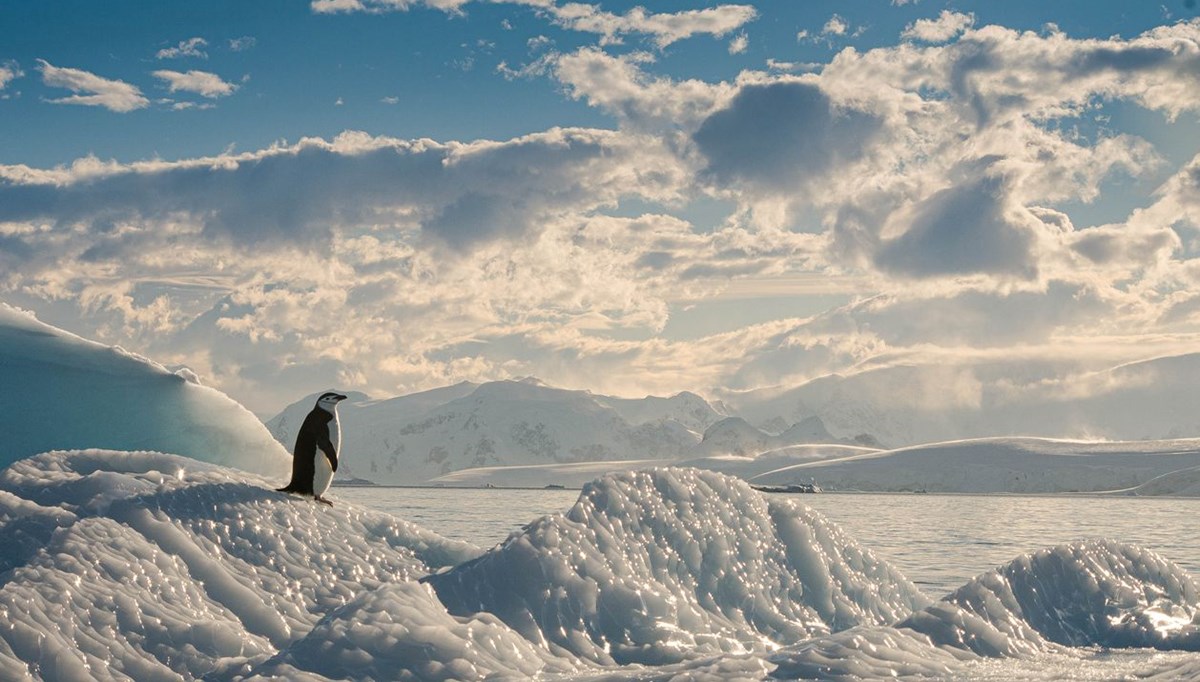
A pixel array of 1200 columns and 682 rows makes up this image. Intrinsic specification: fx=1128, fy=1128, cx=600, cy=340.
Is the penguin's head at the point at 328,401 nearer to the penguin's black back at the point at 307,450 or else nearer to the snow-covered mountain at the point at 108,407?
the penguin's black back at the point at 307,450

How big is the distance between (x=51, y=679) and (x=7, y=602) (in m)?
0.80

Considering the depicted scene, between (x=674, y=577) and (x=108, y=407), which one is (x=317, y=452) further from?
(x=108, y=407)

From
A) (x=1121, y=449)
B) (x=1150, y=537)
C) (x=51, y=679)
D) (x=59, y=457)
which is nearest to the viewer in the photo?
(x=51, y=679)

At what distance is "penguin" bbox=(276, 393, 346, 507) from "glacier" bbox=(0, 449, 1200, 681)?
520 millimetres

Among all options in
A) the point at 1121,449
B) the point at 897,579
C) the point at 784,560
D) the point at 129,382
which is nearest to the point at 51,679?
the point at 784,560

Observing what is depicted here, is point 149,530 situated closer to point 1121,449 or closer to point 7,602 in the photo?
point 7,602

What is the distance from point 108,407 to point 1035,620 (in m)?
15.7

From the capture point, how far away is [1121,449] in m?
136

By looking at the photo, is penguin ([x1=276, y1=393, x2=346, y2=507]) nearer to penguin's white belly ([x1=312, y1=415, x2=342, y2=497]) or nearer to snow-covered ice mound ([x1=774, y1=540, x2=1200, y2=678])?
penguin's white belly ([x1=312, y1=415, x2=342, y2=497])

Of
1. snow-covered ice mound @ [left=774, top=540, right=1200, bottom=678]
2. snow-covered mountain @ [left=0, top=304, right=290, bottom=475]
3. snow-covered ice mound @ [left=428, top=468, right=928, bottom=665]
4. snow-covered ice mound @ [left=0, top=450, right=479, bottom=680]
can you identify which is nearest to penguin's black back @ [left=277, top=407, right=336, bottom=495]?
snow-covered ice mound @ [left=0, top=450, right=479, bottom=680]

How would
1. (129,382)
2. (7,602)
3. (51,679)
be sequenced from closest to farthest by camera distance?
1. (51,679)
2. (7,602)
3. (129,382)

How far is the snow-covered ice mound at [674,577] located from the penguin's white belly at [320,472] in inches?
144

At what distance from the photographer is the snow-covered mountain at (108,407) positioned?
18734 mm

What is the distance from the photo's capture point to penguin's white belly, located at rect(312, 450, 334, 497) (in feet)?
39.3
